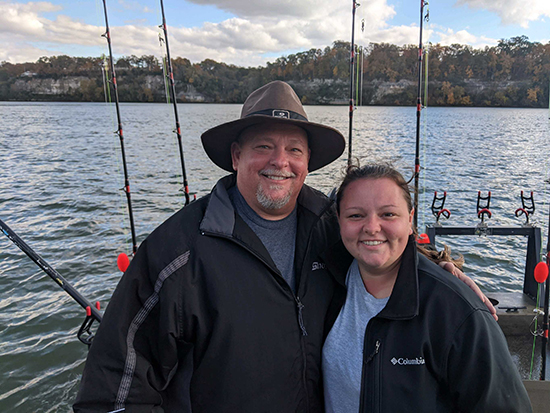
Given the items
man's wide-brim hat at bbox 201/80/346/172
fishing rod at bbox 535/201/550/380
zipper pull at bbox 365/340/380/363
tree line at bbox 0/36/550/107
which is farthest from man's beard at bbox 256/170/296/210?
tree line at bbox 0/36/550/107

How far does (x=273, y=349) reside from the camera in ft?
6.70

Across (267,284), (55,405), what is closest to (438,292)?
(267,284)

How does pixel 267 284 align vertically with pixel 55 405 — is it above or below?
above

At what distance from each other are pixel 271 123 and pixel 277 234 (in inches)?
24.7

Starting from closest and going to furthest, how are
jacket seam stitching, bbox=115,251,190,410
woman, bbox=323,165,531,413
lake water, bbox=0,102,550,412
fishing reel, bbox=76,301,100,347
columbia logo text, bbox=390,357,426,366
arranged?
1. woman, bbox=323,165,531,413
2. columbia logo text, bbox=390,357,426,366
3. jacket seam stitching, bbox=115,251,190,410
4. fishing reel, bbox=76,301,100,347
5. lake water, bbox=0,102,550,412

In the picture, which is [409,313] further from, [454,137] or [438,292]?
[454,137]

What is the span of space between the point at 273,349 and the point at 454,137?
42.1 metres

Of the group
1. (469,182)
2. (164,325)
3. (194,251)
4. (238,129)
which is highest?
(238,129)

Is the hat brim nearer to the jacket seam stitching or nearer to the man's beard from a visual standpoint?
the man's beard

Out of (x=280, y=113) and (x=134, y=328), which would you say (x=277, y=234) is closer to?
(x=280, y=113)

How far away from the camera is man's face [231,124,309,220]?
231 cm

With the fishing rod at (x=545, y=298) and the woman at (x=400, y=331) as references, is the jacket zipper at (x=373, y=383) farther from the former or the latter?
the fishing rod at (x=545, y=298)

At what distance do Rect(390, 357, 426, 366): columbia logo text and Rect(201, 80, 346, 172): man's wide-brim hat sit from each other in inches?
50.1

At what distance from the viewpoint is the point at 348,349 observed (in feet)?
6.39
